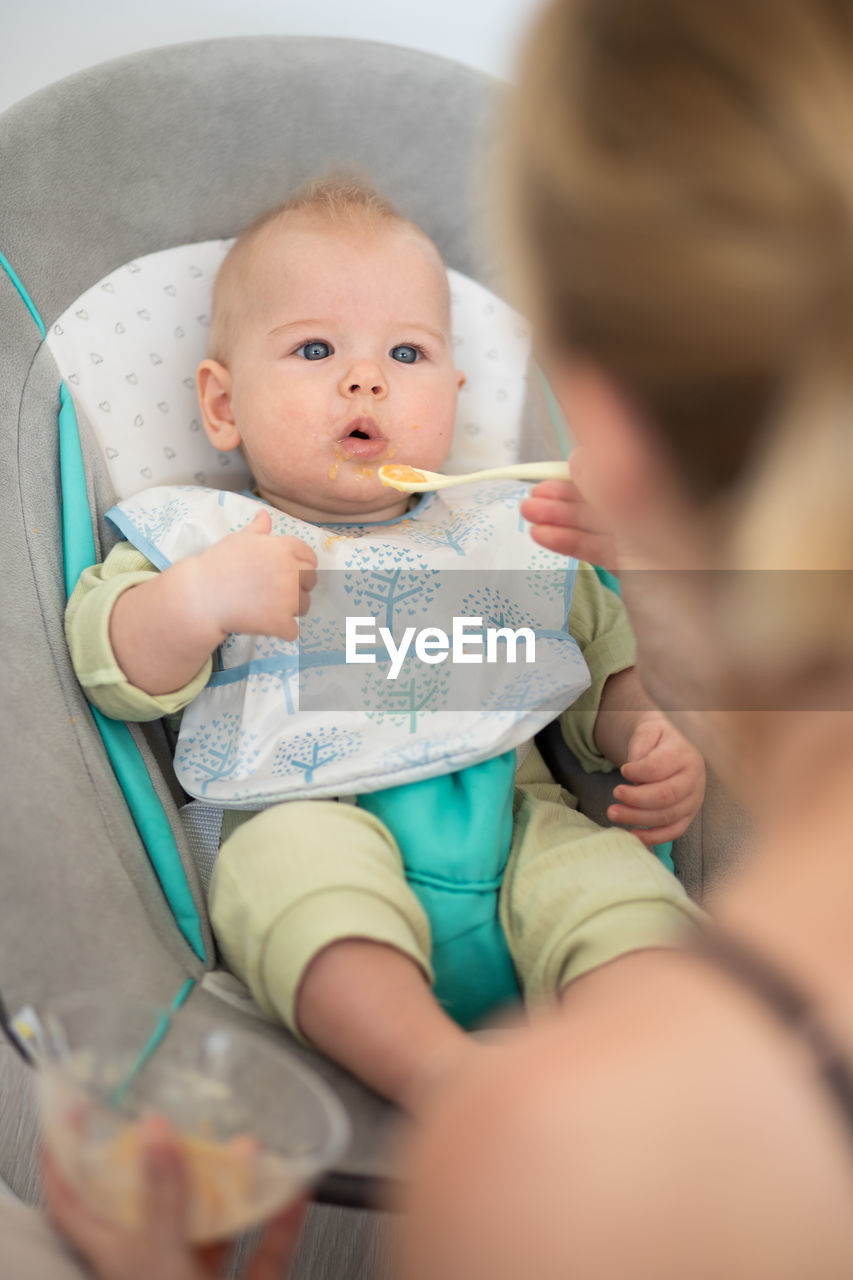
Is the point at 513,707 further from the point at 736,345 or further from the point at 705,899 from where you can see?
the point at 736,345

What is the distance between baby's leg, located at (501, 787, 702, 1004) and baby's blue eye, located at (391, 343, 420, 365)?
0.53 metres

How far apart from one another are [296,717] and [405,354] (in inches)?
16.8

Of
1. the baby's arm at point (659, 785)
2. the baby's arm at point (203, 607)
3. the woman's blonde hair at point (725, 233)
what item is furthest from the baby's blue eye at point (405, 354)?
the woman's blonde hair at point (725, 233)

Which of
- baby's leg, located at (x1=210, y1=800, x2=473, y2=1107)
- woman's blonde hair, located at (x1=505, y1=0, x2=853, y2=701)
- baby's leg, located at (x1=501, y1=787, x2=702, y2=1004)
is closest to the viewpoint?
woman's blonde hair, located at (x1=505, y1=0, x2=853, y2=701)

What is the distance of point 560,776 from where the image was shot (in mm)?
1207

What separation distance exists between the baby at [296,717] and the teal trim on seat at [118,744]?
0.03m

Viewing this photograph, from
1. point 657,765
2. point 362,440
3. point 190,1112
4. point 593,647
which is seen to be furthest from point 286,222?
point 190,1112

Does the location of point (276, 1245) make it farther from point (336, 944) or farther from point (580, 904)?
point (580, 904)

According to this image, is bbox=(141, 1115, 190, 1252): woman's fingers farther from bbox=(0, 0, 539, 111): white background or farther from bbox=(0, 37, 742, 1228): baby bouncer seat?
bbox=(0, 0, 539, 111): white background

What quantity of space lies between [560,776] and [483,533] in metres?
0.29

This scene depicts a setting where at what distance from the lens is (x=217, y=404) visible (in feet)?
3.84

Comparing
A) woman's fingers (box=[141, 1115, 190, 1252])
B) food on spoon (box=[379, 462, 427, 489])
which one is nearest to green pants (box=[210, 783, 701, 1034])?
woman's fingers (box=[141, 1115, 190, 1252])

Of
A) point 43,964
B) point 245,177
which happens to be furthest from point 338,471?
point 43,964

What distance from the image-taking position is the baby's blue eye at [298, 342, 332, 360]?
1110mm
